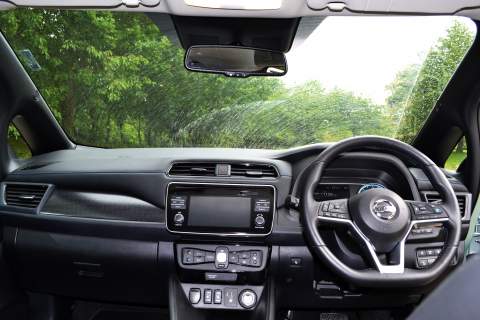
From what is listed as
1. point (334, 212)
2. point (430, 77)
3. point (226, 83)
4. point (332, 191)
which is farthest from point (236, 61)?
point (430, 77)

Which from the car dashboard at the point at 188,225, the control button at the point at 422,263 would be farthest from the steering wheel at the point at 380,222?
the car dashboard at the point at 188,225

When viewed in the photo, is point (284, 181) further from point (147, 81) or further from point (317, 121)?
point (147, 81)

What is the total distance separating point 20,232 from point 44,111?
33.7 inches

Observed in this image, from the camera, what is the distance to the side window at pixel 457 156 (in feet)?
12.3

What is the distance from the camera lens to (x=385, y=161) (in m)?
3.27

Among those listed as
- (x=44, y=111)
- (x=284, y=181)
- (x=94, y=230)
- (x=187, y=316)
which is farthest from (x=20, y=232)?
(x=284, y=181)

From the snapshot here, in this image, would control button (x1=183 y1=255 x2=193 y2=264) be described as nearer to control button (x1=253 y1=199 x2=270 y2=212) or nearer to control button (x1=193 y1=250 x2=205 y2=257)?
control button (x1=193 y1=250 x2=205 y2=257)

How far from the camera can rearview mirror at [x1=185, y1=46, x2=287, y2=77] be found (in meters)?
3.35

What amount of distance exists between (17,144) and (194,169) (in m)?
1.47

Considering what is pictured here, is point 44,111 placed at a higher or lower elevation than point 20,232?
higher

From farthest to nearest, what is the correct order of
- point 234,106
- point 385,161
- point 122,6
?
point 234,106 < point 385,161 < point 122,6

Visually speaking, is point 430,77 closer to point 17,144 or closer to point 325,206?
point 325,206

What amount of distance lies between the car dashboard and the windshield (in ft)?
0.75

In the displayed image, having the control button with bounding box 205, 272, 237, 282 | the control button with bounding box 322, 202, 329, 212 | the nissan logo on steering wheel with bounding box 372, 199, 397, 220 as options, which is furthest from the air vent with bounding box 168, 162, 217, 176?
the nissan logo on steering wheel with bounding box 372, 199, 397, 220
